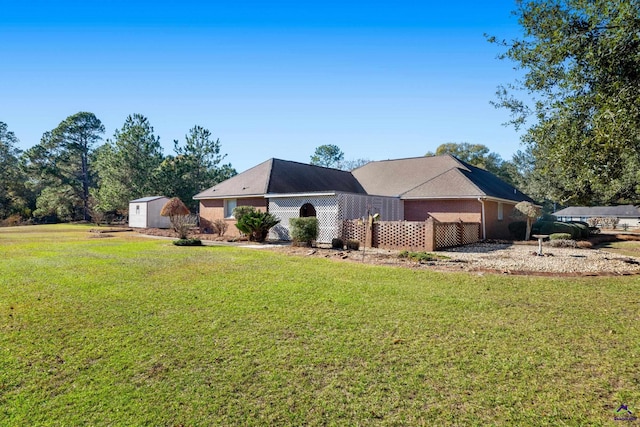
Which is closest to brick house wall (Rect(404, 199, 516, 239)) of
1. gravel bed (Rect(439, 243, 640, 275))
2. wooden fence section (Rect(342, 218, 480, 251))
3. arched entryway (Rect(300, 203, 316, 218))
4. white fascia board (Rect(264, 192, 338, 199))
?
wooden fence section (Rect(342, 218, 480, 251))

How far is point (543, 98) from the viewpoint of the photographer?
10711 mm

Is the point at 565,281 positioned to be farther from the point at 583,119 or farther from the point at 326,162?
the point at 326,162

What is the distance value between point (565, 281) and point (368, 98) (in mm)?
13882

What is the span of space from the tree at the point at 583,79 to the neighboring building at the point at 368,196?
9.28 metres

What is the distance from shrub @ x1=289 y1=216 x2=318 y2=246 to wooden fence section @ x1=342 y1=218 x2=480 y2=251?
1940 millimetres

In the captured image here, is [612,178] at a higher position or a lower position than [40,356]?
higher

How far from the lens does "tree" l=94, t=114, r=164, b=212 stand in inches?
1460

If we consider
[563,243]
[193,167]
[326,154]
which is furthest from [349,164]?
[563,243]

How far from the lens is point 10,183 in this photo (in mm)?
46312

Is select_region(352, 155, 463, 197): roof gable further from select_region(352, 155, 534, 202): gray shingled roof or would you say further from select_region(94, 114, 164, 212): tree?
select_region(94, 114, 164, 212): tree

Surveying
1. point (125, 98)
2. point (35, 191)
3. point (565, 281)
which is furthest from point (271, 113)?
point (35, 191)

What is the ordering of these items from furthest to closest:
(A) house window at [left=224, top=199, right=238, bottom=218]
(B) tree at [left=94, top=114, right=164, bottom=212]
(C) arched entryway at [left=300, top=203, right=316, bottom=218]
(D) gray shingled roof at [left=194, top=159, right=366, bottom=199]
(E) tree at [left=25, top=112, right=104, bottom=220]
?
(E) tree at [left=25, top=112, right=104, bottom=220] < (B) tree at [left=94, top=114, right=164, bottom=212] < (A) house window at [left=224, top=199, right=238, bottom=218] < (D) gray shingled roof at [left=194, top=159, right=366, bottom=199] < (C) arched entryway at [left=300, top=203, right=316, bottom=218]

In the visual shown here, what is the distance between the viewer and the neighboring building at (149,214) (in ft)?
105

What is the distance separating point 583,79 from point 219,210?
71.0ft
